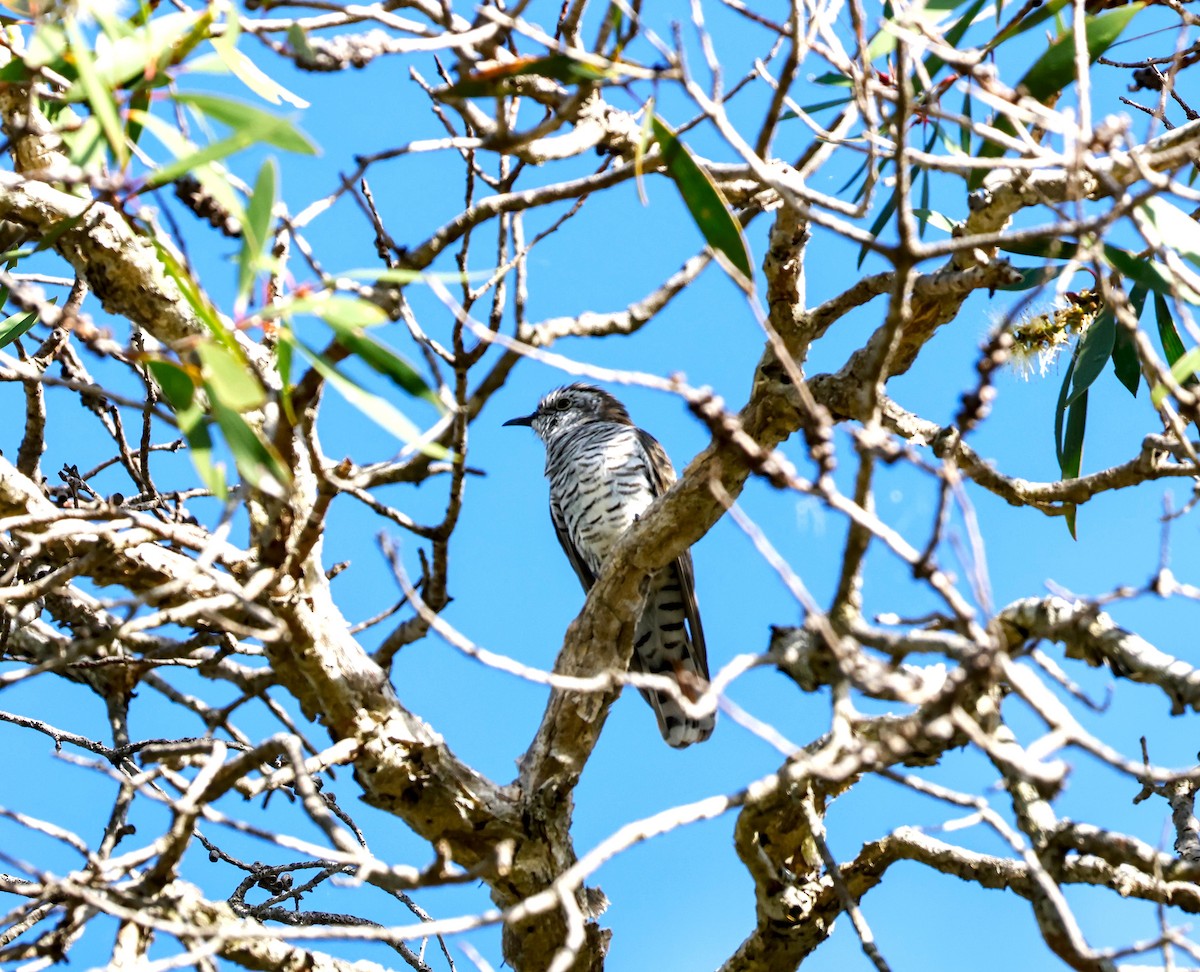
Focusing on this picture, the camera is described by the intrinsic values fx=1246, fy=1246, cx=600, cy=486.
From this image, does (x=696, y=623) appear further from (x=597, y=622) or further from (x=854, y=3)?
(x=854, y=3)

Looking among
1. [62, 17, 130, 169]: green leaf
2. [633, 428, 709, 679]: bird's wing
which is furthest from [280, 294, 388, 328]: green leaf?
[633, 428, 709, 679]: bird's wing

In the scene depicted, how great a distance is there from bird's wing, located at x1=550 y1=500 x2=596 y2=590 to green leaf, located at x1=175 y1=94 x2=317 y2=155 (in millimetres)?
4360

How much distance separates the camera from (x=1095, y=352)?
10.3ft

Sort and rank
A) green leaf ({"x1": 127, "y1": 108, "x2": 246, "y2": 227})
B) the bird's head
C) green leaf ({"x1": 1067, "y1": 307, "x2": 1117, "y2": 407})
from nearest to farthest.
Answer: green leaf ({"x1": 127, "y1": 108, "x2": 246, "y2": 227})
green leaf ({"x1": 1067, "y1": 307, "x2": 1117, "y2": 407})
the bird's head

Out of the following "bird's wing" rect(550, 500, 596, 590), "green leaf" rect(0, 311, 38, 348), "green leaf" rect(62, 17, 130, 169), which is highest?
"bird's wing" rect(550, 500, 596, 590)

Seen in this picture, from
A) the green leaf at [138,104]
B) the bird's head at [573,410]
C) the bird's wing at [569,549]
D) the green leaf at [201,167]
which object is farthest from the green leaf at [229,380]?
the bird's head at [573,410]

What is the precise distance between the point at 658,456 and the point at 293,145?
443 cm

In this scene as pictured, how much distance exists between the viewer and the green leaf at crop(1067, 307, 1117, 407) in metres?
3.14

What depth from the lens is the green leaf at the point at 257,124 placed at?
1.79 meters

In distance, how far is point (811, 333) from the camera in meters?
3.44

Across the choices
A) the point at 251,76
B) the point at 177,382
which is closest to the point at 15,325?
the point at 251,76

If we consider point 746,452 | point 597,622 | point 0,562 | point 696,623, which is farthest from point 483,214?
point 696,623

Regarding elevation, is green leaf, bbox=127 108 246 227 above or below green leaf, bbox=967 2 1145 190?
below

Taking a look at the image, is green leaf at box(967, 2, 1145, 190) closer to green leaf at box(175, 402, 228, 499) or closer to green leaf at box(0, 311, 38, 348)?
green leaf at box(175, 402, 228, 499)
